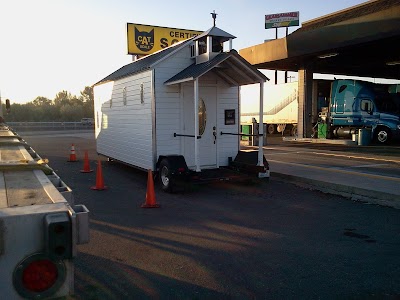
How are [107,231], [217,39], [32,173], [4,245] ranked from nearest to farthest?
1. [4,245]
2. [32,173]
3. [107,231]
4. [217,39]

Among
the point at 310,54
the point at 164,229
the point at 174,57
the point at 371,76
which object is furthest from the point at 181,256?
the point at 371,76

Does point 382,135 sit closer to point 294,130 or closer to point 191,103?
point 294,130

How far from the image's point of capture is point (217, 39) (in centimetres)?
1042

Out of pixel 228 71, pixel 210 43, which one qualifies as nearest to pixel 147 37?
pixel 228 71

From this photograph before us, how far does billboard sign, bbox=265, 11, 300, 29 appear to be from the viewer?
3991 centimetres

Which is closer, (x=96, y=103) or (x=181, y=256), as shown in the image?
(x=181, y=256)

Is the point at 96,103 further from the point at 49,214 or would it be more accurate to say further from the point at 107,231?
the point at 49,214

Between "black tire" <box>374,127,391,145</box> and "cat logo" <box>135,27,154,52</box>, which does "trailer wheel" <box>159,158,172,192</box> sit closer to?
"black tire" <box>374,127,391,145</box>

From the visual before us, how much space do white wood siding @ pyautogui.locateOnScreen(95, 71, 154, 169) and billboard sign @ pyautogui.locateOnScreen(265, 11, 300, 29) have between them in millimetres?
29714

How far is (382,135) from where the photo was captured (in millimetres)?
22078

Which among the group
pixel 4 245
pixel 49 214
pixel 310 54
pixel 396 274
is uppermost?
pixel 310 54

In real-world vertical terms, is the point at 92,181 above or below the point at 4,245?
below

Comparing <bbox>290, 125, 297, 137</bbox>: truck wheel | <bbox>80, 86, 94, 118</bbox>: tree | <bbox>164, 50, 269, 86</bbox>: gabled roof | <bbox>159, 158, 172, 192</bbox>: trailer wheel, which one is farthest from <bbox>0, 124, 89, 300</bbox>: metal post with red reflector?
<bbox>80, 86, 94, 118</bbox>: tree

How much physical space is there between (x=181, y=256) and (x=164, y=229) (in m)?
1.28
